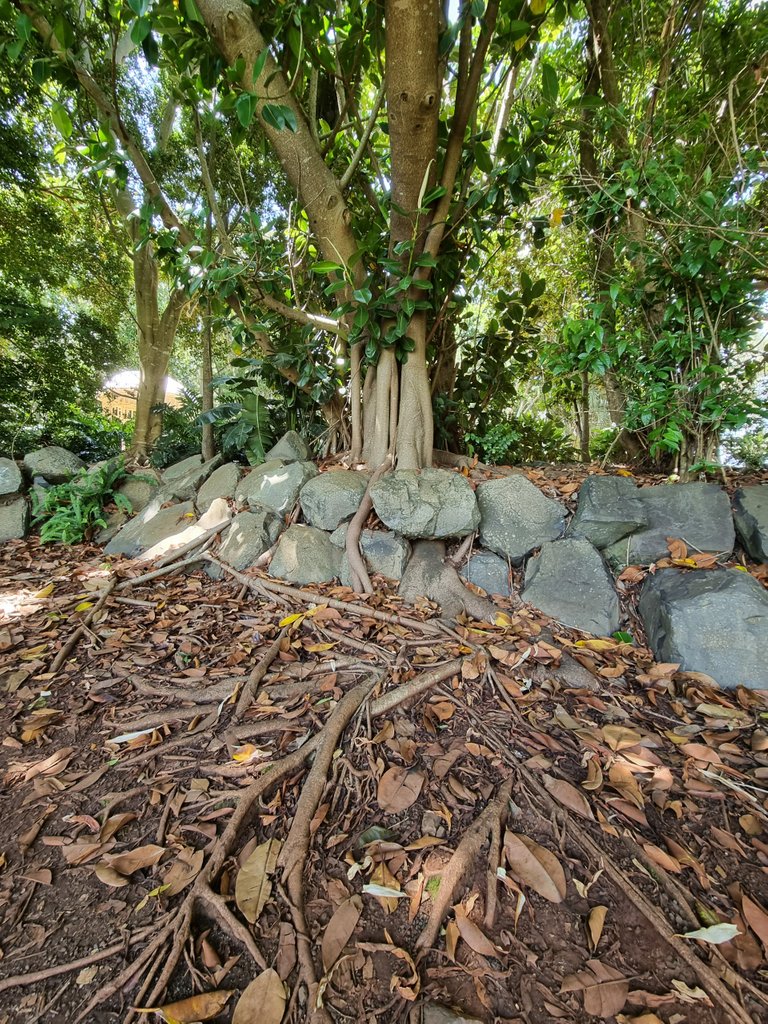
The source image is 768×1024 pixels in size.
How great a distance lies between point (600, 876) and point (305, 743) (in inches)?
39.4

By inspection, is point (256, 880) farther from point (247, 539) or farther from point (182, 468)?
point (182, 468)

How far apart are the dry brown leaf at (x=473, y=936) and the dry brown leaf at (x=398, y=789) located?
1.05ft

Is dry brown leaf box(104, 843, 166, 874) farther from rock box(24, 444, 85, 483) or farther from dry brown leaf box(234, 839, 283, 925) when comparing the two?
rock box(24, 444, 85, 483)

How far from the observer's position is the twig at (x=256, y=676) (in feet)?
5.82

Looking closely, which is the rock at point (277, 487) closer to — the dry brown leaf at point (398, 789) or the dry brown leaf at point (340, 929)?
the dry brown leaf at point (398, 789)

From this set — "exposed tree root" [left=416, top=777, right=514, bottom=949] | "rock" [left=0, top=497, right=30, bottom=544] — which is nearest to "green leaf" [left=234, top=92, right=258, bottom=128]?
"exposed tree root" [left=416, top=777, right=514, bottom=949]

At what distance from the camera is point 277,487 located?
3.40 m

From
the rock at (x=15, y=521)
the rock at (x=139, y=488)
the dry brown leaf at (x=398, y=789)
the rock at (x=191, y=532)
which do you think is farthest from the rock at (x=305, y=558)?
the rock at (x=15, y=521)

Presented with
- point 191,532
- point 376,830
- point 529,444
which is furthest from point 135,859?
point 529,444

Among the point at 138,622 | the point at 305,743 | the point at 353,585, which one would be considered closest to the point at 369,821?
the point at 305,743

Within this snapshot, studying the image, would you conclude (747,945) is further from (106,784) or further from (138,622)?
(138,622)

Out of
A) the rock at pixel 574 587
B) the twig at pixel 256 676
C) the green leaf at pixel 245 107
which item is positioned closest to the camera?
the twig at pixel 256 676

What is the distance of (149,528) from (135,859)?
111 inches

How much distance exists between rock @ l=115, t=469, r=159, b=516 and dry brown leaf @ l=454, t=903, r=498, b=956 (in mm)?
4297
